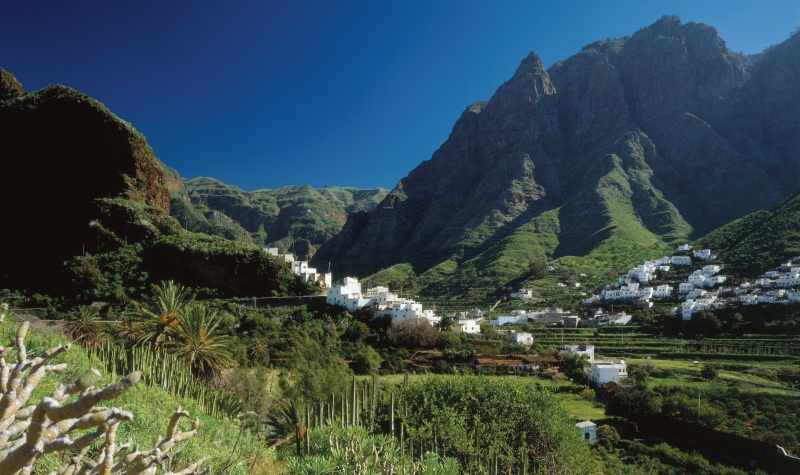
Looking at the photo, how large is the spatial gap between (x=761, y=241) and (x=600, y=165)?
209ft

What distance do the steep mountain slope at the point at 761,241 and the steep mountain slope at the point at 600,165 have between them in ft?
49.6

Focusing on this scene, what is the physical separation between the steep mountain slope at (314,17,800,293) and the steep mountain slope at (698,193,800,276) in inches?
595

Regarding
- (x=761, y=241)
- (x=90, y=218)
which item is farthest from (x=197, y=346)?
(x=761, y=241)

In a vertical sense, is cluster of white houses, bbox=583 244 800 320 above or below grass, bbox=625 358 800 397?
above

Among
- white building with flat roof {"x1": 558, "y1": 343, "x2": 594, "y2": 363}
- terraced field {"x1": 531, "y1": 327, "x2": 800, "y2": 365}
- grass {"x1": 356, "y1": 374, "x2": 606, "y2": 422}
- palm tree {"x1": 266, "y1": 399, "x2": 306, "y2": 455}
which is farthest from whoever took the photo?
white building with flat roof {"x1": 558, "y1": 343, "x2": 594, "y2": 363}

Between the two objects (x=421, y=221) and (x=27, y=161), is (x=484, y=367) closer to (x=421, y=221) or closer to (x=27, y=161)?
(x=27, y=161)

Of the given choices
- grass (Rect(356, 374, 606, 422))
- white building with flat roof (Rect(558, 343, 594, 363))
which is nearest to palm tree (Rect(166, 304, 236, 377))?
grass (Rect(356, 374, 606, 422))

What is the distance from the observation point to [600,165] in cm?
14138

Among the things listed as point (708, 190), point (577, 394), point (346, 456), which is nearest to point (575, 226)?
point (708, 190)

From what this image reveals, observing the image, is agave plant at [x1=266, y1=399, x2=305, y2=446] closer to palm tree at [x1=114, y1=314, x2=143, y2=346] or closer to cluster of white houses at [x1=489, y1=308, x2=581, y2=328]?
palm tree at [x1=114, y1=314, x2=143, y2=346]

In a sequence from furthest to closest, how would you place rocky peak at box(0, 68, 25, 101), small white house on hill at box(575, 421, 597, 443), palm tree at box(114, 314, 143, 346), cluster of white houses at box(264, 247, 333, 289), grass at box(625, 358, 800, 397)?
cluster of white houses at box(264, 247, 333, 289) → rocky peak at box(0, 68, 25, 101) → grass at box(625, 358, 800, 397) → small white house on hill at box(575, 421, 597, 443) → palm tree at box(114, 314, 143, 346)

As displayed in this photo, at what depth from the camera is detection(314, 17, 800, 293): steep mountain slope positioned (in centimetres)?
12031

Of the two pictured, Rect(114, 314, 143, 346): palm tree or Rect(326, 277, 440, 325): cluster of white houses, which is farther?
Rect(326, 277, 440, 325): cluster of white houses

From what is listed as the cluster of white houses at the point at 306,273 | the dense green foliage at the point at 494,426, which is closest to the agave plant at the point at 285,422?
the dense green foliage at the point at 494,426
